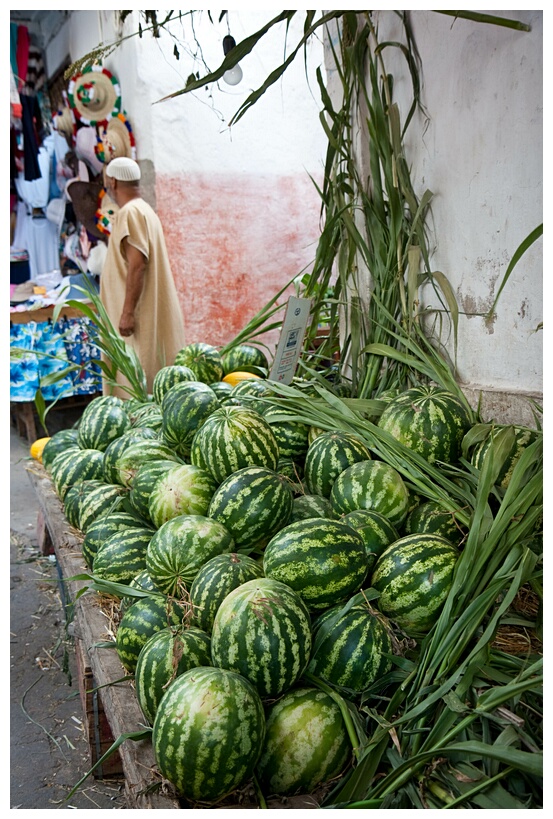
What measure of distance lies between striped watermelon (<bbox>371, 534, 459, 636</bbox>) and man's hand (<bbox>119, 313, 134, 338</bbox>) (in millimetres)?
3871

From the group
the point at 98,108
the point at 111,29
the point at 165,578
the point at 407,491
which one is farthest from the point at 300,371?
the point at 111,29

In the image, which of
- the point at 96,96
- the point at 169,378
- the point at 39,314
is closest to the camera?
the point at 169,378

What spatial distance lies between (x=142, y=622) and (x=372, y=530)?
1.89 feet

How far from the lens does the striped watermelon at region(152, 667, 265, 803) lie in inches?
47.3

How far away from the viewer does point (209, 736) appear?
120 cm

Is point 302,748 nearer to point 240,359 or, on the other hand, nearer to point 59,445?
point 59,445

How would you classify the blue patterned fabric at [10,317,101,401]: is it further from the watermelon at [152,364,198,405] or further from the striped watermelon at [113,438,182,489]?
the striped watermelon at [113,438,182,489]

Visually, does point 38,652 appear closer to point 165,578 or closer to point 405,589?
point 165,578

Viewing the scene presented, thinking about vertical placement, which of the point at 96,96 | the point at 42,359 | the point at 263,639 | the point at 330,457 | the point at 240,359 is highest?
the point at 96,96

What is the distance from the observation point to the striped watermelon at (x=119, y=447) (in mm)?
2551

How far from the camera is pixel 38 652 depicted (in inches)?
126

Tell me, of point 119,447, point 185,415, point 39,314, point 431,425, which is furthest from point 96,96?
point 431,425

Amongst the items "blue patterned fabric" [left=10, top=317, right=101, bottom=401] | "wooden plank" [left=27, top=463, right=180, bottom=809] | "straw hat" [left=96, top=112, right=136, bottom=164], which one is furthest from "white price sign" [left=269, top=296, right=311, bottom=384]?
"blue patterned fabric" [left=10, top=317, right=101, bottom=401]

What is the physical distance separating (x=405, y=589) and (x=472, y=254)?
4.26 ft
